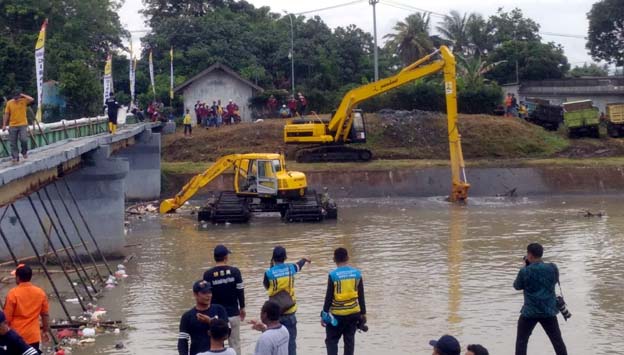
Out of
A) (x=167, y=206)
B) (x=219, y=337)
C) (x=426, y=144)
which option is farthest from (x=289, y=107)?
(x=219, y=337)

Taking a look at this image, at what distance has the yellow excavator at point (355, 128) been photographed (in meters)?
37.8

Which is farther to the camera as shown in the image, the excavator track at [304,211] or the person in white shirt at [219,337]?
the excavator track at [304,211]

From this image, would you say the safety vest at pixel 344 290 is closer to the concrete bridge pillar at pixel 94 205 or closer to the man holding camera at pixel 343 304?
the man holding camera at pixel 343 304

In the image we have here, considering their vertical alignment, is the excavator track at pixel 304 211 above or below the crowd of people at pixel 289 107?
below

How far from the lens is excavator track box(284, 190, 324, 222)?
33531mm

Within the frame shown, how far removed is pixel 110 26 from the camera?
67312 mm

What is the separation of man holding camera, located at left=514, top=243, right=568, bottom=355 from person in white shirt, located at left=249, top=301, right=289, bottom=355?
3.93 m

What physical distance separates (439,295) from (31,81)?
3542 centimetres

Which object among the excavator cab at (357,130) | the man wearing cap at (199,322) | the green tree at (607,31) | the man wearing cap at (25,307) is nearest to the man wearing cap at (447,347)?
the man wearing cap at (199,322)

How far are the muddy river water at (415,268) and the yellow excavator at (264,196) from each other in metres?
0.52

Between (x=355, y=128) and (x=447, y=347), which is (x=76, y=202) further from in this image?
(x=447, y=347)

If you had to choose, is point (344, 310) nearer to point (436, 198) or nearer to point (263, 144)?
point (436, 198)

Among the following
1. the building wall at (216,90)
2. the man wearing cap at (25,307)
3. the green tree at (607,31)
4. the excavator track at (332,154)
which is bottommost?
the man wearing cap at (25,307)

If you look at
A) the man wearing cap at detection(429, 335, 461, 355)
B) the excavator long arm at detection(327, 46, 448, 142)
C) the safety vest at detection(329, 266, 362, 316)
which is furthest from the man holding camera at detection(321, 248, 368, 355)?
the excavator long arm at detection(327, 46, 448, 142)
